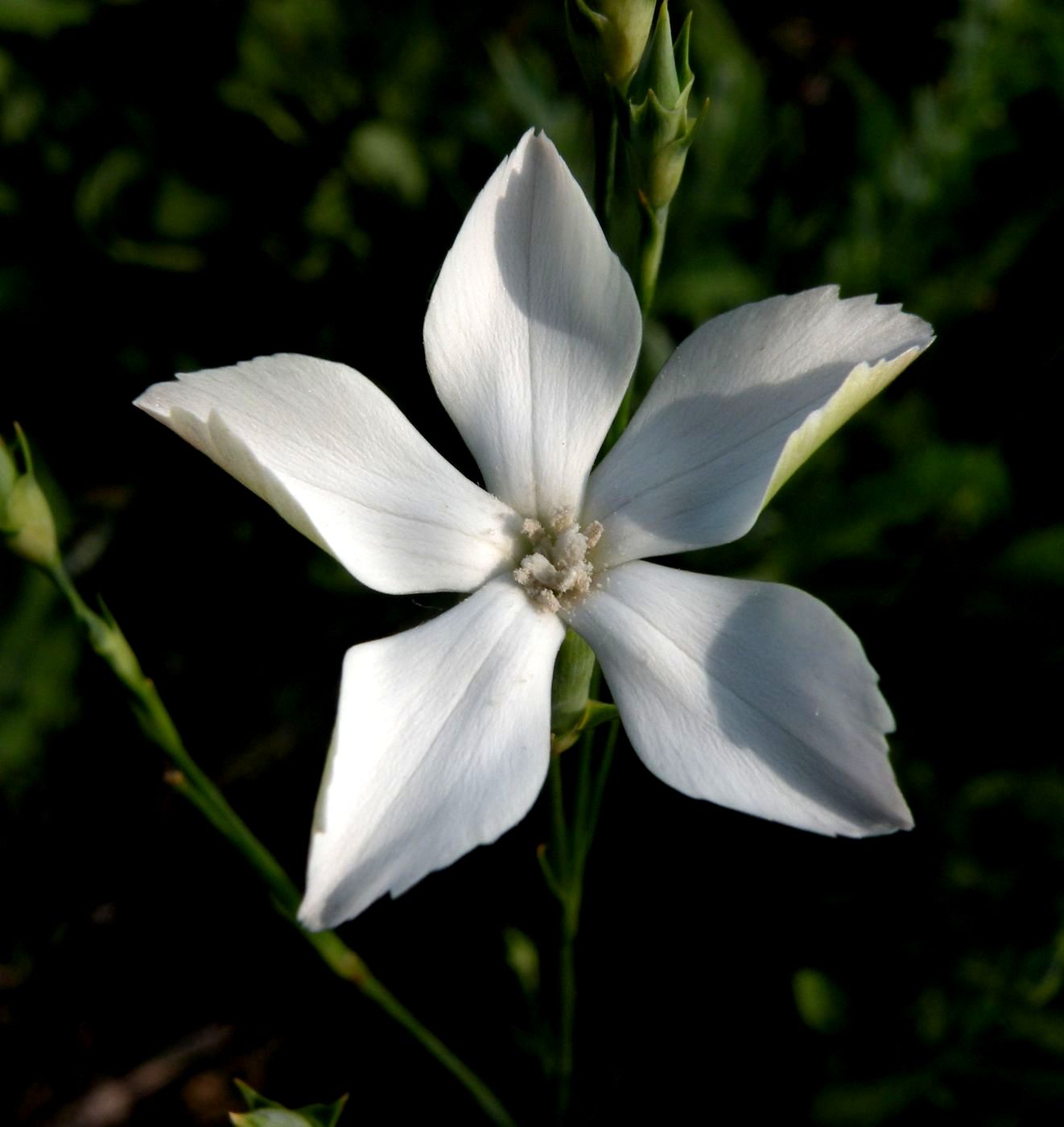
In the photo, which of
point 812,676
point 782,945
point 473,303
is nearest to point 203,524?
point 473,303

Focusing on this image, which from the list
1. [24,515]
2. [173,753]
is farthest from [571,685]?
[24,515]

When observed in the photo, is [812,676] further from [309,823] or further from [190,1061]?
[190,1061]

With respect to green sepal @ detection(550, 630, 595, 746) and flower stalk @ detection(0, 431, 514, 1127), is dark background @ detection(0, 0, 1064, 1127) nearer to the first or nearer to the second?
flower stalk @ detection(0, 431, 514, 1127)

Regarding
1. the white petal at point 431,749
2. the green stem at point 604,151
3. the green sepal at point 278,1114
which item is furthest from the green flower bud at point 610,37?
the green sepal at point 278,1114

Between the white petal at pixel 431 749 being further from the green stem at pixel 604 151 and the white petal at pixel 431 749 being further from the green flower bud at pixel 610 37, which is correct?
the green flower bud at pixel 610 37

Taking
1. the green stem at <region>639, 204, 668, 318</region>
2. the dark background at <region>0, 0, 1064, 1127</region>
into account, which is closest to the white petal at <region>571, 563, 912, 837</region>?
the green stem at <region>639, 204, 668, 318</region>

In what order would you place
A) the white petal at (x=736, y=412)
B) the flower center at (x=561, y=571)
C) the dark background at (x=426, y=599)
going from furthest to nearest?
1. the dark background at (x=426, y=599)
2. the flower center at (x=561, y=571)
3. the white petal at (x=736, y=412)

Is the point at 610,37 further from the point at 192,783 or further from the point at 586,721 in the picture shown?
the point at 192,783
